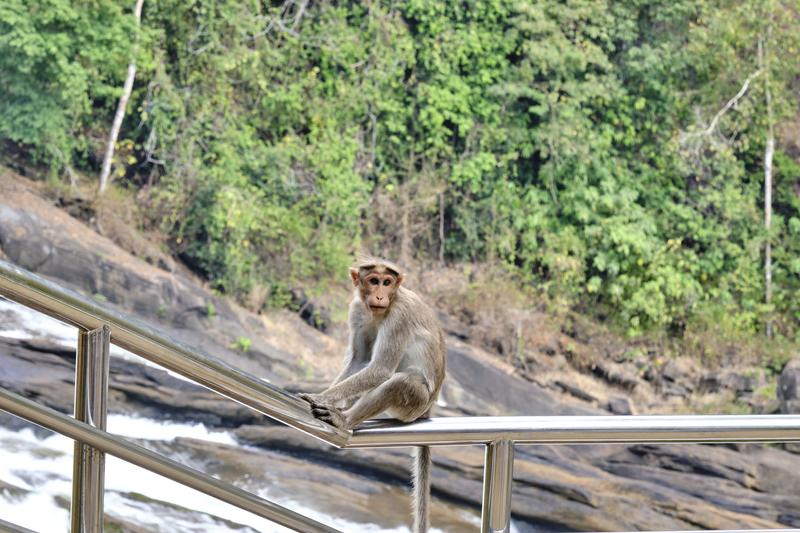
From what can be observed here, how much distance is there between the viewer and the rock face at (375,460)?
657cm

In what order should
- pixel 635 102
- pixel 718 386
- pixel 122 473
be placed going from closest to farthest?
1. pixel 122 473
2. pixel 718 386
3. pixel 635 102

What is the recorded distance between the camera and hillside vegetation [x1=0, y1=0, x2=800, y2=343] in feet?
32.0

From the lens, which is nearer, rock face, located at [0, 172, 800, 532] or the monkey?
the monkey

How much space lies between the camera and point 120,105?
31.6 ft

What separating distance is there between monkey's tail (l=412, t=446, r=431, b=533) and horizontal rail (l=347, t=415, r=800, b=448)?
1.17 ft

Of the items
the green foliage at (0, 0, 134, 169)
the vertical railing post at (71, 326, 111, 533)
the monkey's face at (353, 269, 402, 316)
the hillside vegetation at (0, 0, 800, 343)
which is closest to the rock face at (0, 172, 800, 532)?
the green foliage at (0, 0, 134, 169)

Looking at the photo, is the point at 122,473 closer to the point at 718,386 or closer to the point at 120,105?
the point at 120,105

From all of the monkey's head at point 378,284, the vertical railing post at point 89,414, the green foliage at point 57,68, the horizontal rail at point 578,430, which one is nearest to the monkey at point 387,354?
the monkey's head at point 378,284

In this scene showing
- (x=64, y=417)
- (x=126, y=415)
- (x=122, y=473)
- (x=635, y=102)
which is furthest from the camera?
(x=635, y=102)

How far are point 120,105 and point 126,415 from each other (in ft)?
11.9

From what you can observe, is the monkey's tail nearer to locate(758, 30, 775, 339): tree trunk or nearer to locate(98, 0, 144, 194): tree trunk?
locate(98, 0, 144, 194): tree trunk

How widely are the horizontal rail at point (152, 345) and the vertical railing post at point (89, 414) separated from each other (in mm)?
17

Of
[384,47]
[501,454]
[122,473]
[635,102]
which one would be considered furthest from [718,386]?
[501,454]

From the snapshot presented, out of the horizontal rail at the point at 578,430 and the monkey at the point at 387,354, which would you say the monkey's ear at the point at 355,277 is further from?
the horizontal rail at the point at 578,430
